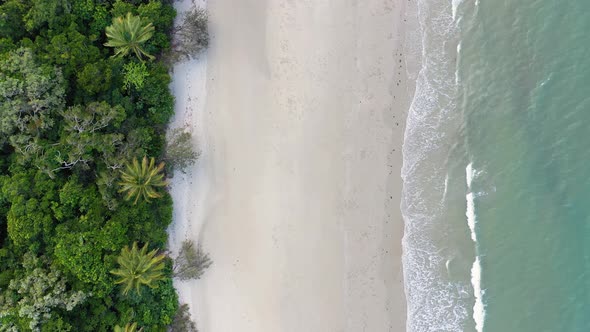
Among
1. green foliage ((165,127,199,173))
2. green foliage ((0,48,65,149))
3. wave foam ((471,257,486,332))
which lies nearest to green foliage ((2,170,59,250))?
green foliage ((0,48,65,149))

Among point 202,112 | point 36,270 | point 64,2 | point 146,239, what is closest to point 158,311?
point 146,239

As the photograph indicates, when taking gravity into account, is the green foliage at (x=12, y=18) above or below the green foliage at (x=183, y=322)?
above

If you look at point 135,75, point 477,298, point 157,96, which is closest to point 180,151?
point 157,96

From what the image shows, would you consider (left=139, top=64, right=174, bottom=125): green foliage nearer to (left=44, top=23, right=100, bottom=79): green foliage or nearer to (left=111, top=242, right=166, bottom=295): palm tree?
(left=44, top=23, right=100, bottom=79): green foliage

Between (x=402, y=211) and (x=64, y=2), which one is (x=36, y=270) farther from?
(x=402, y=211)

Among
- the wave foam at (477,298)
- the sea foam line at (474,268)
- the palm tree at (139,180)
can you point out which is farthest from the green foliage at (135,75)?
the wave foam at (477,298)

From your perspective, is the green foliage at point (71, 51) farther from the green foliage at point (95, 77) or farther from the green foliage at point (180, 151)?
the green foliage at point (180, 151)
